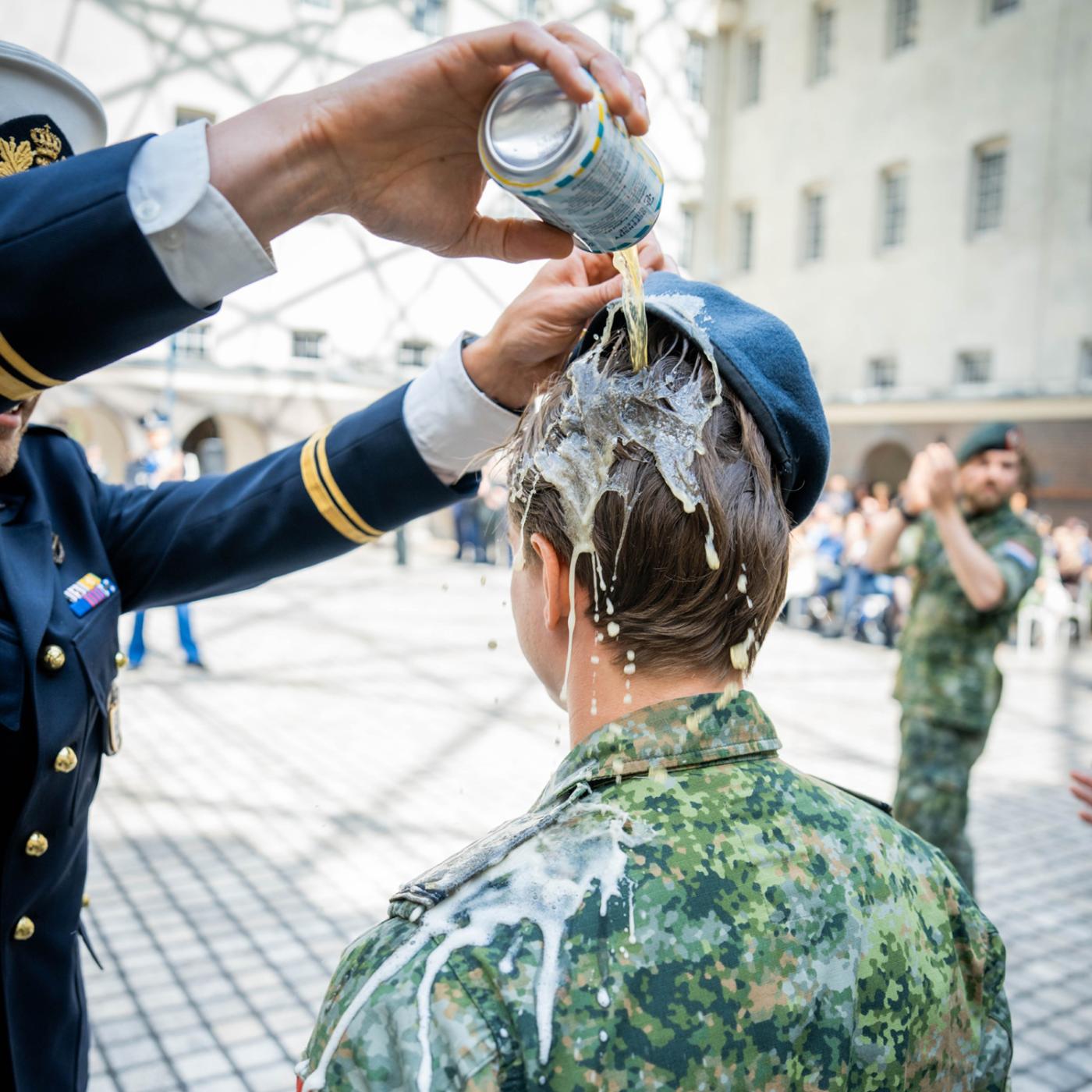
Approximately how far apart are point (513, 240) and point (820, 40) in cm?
2856

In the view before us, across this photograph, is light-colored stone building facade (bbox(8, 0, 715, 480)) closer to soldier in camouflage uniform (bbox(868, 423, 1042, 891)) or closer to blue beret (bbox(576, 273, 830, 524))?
soldier in camouflage uniform (bbox(868, 423, 1042, 891))

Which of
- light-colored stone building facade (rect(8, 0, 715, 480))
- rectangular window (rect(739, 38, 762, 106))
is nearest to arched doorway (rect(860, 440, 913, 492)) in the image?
light-colored stone building facade (rect(8, 0, 715, 480))

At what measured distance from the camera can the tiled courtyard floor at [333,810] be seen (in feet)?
12.2

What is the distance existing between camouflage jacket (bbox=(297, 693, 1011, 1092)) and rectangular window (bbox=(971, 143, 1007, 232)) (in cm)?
2321

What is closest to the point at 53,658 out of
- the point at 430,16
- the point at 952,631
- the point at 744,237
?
the point at 952,631

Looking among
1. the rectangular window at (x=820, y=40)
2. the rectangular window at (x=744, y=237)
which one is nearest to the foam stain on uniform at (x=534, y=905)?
the rectangular window at (x=820, y=40)

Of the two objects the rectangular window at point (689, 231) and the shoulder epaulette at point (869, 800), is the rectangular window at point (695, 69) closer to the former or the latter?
the rectangular window at point (689, 231)

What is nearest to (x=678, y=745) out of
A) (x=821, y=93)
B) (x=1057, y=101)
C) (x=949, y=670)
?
(x=949, y=670)

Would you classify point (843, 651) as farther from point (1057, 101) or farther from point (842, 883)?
point (1057, 101)

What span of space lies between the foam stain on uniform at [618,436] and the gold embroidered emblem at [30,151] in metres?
0.68

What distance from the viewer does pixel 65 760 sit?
5.16 ft

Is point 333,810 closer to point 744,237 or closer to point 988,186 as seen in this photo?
point 988,186

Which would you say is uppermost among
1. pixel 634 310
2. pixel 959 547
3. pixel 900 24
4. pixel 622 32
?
pixel 622 32

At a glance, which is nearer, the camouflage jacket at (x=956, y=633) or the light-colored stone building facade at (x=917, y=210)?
the camouflage jacket at (x=956, y=633)
